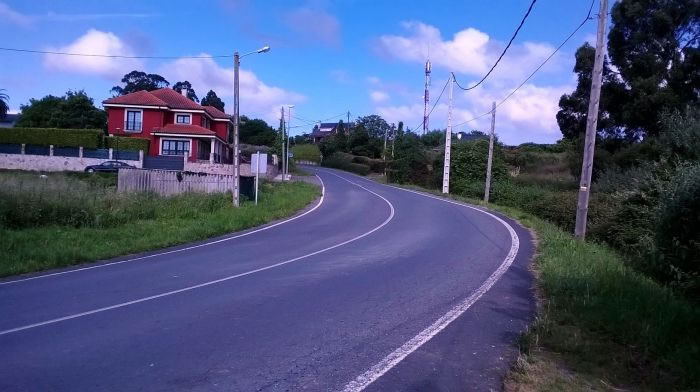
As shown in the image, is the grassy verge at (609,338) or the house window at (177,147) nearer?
the grassy verge at (609,338)

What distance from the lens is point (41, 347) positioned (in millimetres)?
7121

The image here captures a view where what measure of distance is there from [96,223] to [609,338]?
16.5 m

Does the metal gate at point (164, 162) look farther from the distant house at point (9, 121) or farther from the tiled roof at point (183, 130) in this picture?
the distant house at point (9, 121)

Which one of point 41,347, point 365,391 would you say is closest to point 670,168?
point 365,391

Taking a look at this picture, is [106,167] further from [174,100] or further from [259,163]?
[259,163]

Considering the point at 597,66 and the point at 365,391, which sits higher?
the point at 597,66

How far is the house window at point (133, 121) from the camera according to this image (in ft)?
198

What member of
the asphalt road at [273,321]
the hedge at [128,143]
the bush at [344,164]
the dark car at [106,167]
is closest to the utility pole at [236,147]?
the asphalt road at [273,321]

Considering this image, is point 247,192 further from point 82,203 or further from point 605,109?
point 605,109

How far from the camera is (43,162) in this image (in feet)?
162

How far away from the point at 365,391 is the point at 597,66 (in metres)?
14.6

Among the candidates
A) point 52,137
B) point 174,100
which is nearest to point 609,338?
point 52,137

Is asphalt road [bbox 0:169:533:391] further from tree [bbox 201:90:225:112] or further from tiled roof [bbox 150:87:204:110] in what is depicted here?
tree [bbox 201:90:225:112]

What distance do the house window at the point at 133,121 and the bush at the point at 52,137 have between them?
183 inches
